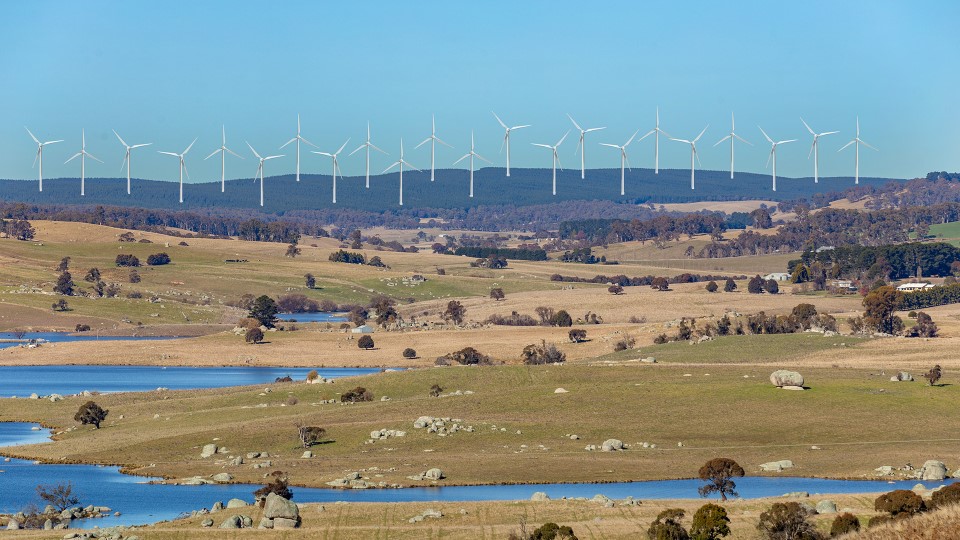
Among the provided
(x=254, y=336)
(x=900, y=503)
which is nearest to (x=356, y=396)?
(x=900, y=503)

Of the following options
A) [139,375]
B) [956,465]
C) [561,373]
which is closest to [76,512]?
[956,465]

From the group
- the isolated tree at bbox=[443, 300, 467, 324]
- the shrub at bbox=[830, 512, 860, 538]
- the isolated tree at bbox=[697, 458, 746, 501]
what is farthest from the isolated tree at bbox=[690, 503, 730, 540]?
the isolated tree at bbox=[443, 300, 467, 324]

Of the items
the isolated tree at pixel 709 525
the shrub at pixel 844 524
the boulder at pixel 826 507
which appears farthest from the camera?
the boulder at pixel 826 507

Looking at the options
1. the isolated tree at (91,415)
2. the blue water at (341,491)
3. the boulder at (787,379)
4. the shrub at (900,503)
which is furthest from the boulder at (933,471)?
the isolated tree at (91,415)

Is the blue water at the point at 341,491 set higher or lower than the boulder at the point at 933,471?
lower

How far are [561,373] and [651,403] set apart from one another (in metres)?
13.8

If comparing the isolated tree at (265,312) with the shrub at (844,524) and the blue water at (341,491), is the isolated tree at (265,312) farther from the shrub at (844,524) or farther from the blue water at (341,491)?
the shrub at (844,524)

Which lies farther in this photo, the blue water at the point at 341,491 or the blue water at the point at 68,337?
the blue water at the point at 68,337

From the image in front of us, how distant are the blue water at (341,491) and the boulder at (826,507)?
379 inches

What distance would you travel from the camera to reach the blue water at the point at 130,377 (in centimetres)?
12275

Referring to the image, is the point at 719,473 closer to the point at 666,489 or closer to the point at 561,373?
the point at 666,489

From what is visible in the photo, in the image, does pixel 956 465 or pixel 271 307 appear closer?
pixel 956 465

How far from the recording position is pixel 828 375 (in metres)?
106

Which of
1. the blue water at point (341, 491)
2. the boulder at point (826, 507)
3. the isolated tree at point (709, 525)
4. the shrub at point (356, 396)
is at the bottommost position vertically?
the blue water at point (341, 491)
